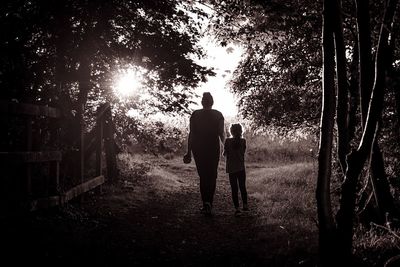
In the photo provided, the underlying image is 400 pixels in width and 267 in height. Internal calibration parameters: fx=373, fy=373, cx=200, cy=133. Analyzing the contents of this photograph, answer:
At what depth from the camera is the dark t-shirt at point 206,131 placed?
7.11 metres

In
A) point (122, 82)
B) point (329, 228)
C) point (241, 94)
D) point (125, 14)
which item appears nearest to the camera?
point (329, 228)

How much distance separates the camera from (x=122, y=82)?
26.1ft

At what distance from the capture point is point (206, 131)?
282 inches

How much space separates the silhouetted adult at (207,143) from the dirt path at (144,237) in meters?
0.51

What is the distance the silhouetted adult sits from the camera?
7066 millimetres

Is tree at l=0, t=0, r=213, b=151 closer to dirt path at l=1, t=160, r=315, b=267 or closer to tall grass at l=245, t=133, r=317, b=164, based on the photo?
dirt path at l=1, t=160, r=315, b=267

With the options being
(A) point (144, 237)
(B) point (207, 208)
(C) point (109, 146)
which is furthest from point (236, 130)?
(C) point (109, 146)

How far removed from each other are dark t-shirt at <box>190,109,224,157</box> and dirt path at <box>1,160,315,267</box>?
1.25 metres

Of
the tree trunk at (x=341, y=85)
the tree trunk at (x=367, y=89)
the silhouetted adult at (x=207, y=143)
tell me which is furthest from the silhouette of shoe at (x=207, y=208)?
the tree trunk at (x=341, y=85)

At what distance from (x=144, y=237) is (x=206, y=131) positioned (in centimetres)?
260

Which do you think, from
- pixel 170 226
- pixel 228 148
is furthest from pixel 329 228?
pixel 228 148

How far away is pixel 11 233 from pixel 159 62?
4.42 metres

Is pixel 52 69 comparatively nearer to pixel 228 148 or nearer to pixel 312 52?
pixel 228 148

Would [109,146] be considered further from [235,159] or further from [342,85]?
[342,85]
